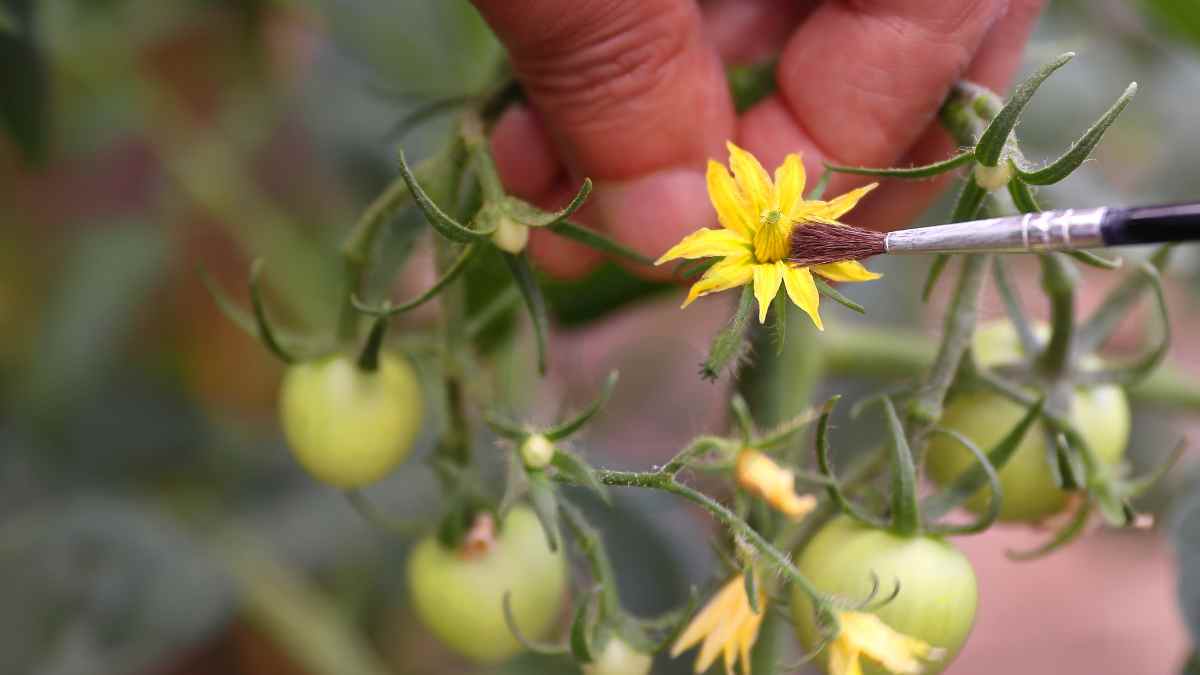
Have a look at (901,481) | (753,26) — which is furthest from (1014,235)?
(753,26)

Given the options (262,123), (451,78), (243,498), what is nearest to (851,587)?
(451,78)

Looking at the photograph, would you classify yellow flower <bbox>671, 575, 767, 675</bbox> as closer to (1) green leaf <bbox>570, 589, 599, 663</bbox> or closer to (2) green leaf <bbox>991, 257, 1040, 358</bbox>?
(1) green leaf <bbox>570, 589, 599, 663</bbox>

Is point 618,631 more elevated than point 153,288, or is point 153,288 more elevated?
point 618,631

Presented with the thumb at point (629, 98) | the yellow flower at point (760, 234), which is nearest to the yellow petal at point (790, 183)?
the yellow flower at point (760, 234)

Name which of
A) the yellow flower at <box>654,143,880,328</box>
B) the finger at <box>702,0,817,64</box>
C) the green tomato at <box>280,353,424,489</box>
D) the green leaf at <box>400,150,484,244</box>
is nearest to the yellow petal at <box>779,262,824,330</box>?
the yellow flower at <box>654,143,880,328</box>

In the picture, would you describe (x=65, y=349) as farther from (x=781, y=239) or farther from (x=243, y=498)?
(x=781, y=239)

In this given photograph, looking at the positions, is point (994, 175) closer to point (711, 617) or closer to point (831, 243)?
point (831, 243)
